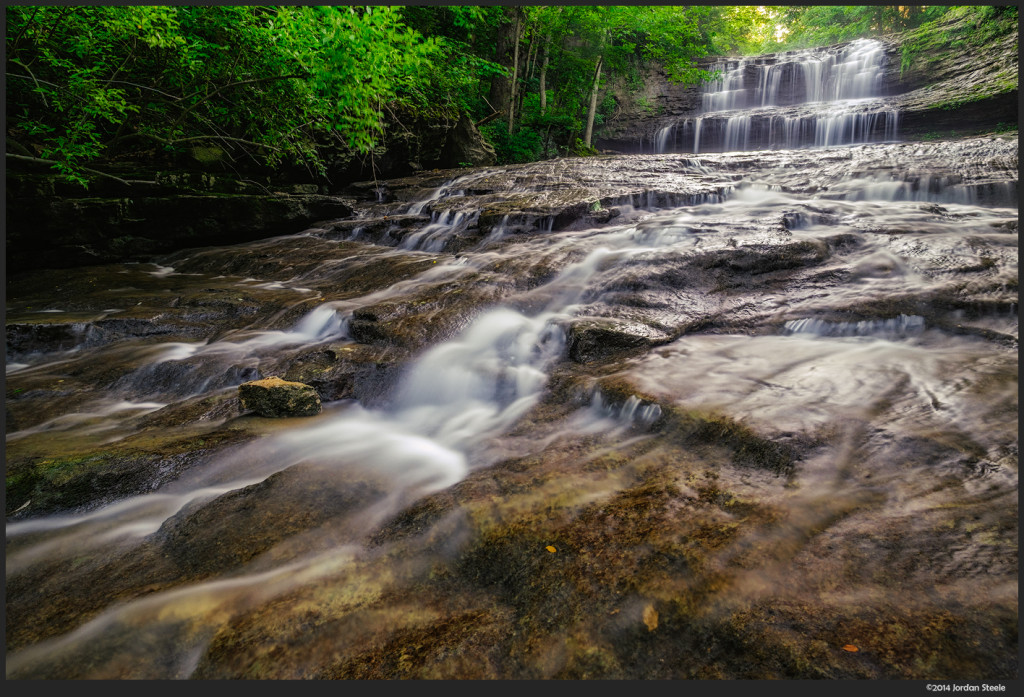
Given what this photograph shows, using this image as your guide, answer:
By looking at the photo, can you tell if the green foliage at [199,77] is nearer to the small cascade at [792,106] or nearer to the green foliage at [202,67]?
the green foliage at [202,67]

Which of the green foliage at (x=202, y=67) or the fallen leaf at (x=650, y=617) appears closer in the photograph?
the fallen leaf at (x=650, y=617)

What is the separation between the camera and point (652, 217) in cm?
766

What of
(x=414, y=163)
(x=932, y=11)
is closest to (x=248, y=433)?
(x=414, y=163)

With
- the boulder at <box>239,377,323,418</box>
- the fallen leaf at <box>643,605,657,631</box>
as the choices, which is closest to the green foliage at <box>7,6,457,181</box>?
the boulder at <box>239,377,323,418</box>

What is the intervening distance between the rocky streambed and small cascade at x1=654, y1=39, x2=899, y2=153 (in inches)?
501

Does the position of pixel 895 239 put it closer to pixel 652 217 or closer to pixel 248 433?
pixel 652 217

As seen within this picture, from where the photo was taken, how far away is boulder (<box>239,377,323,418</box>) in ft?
11.2

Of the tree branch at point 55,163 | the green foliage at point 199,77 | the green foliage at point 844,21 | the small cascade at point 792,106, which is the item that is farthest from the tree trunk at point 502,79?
the green foliage at point 844,21

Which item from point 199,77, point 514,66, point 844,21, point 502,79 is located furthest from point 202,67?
point 844,21

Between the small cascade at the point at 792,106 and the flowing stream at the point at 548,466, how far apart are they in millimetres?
12110

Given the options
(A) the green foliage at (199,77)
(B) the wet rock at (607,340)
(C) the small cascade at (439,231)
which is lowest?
(B) the wet rock at (607,340)

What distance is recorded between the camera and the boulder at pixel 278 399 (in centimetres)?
342

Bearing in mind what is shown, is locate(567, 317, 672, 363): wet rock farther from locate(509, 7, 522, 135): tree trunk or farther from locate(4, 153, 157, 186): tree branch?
locate(509, 7, 522, 135): tree trunk

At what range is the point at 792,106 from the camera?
19.8 m
